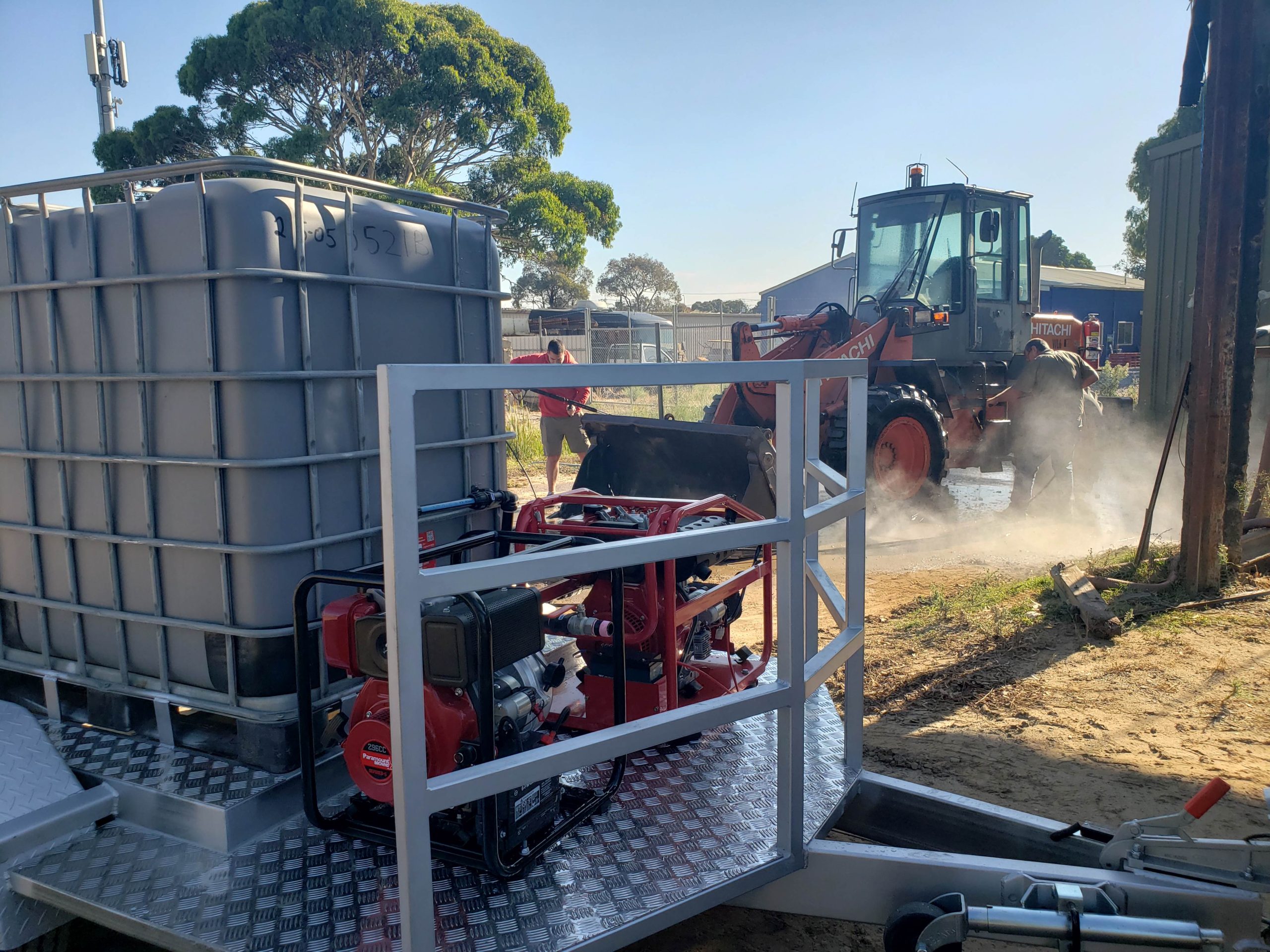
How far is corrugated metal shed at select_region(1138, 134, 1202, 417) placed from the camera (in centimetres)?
978

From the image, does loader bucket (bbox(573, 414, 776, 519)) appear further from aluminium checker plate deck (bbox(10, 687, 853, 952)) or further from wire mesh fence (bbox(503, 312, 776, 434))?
wire mesh fence (bbox(503, 312, 776, 434))

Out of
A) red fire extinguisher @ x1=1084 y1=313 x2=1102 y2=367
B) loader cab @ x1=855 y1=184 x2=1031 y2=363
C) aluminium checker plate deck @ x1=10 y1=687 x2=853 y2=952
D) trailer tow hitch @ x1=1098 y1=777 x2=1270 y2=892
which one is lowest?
aluminium checker plate deck @ x1=10 y1=687 x2=853 y2=952

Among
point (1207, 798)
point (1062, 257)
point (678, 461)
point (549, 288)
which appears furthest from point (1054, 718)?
point (1062, 257)

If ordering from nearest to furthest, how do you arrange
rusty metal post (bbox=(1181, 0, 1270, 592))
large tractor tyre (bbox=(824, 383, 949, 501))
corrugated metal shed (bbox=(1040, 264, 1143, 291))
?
rusty metal post (bbox=(1181, 0, 1270, 592)) < large tractor tyre (bbox=(824, 383, 949, 501)) < corrugated metal shed (bbox=(1040, 264, 1143, 291))

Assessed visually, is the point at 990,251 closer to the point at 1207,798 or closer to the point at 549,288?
the point at 1207,798

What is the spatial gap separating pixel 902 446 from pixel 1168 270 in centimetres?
435

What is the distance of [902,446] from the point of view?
8617mm

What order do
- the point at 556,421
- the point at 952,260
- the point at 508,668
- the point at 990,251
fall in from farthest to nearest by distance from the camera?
the point at 556,421, the point at 990,251, the point at 952,260, the point at 508,668

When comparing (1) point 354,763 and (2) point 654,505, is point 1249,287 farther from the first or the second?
(1) point 354,763

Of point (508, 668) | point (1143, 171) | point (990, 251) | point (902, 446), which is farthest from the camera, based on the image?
point (1143, 171)

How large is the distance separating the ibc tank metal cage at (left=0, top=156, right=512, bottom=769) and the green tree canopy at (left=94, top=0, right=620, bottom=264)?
806 inches

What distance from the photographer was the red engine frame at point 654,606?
10.8ft

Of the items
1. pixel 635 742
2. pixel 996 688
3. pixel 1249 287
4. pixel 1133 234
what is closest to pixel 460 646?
pixel 635 742

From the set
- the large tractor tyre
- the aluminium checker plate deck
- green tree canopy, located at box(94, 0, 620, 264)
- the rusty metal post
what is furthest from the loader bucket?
green tree canopy, located at box(94, 0, 620, 264)
